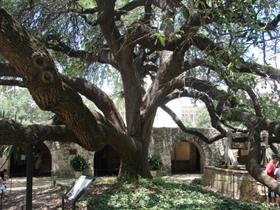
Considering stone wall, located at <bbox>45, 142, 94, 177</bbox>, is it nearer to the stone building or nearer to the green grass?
the stone building

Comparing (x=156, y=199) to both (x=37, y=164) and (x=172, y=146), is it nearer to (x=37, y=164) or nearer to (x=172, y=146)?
(x=172, y=146)

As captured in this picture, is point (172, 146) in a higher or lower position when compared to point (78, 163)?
higher

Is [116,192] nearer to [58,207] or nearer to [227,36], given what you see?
[58,207]

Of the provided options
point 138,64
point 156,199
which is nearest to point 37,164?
point 138,64

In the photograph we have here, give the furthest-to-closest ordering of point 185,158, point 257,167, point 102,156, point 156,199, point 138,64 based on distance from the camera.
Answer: point 185,158
point 102,156
point 138,64
point 156,199
point 257,167

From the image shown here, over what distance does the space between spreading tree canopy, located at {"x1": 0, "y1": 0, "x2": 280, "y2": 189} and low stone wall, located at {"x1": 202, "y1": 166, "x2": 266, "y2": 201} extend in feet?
4.07

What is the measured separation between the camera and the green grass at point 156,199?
7.05 m

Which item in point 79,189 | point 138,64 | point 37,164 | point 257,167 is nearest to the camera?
point 79,189

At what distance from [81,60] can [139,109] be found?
6.29 feet

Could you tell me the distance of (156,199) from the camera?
7676 mm

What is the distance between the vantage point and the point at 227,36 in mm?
5375

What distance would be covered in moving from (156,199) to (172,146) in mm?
12062

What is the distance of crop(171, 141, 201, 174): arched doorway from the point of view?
926 inches

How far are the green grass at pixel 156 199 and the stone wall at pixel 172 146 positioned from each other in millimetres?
9970
